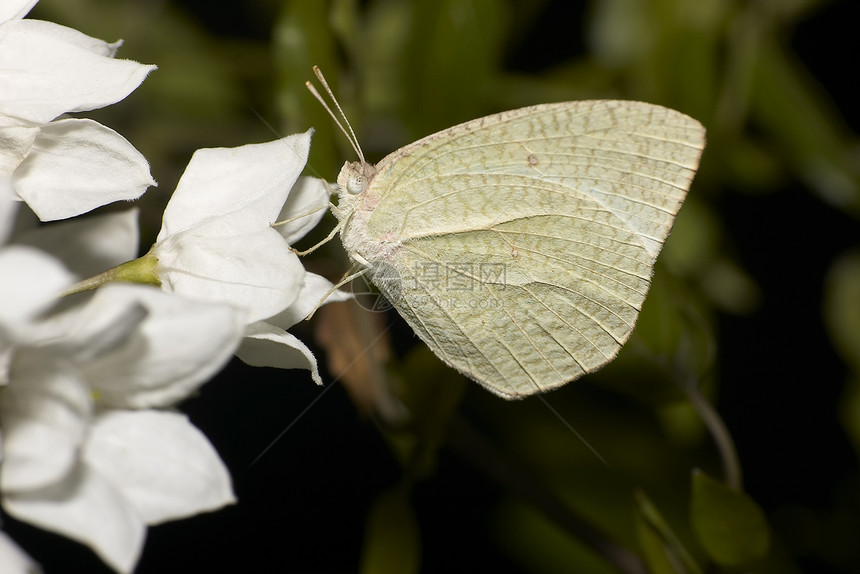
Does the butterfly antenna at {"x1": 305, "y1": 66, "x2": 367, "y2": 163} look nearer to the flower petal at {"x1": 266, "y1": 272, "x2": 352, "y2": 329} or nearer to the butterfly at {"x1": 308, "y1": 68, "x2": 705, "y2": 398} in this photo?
the butterfly at {"x1": 308, "y1": 68, "x2": 705, "y2": 398}

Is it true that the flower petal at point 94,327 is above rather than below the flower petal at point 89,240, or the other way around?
above

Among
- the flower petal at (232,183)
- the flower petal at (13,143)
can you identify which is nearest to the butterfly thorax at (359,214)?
the flower petal at (232,183)

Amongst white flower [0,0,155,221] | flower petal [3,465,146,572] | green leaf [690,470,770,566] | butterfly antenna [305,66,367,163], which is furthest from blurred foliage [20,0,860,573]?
flower petal [3,465,146,572]

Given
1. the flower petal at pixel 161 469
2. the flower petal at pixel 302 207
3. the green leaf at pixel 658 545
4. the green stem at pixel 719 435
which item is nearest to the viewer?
the flower petal at pixel 161 469

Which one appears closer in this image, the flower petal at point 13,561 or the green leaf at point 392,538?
the flower petal at point 13,561

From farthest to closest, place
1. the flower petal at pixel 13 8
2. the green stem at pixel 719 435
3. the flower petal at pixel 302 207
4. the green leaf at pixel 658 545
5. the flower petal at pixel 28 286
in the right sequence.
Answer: the green stem at pixel 719 435 < the green leaf at pixel 658 545 < the flower petal at pixel 302 207 < the flower petal at pixel 13 8 < the flower petal at pixel 28 286

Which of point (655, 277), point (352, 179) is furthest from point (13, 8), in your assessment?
point (655, 277)

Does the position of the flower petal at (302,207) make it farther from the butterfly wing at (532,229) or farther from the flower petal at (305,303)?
the butterfly wing at (532,229)

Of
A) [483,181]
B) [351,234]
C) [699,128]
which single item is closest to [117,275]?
[351,234]
